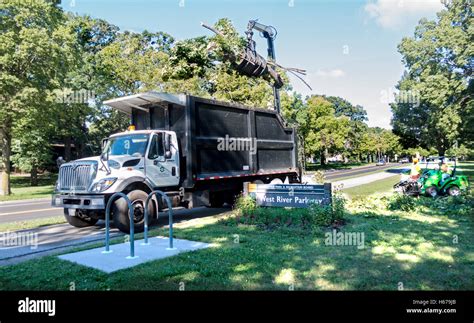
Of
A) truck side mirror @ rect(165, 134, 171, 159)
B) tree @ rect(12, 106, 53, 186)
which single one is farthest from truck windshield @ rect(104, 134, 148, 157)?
tree @ rect(12, 106, 53, 186)

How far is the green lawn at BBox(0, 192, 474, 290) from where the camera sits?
15.1 feet

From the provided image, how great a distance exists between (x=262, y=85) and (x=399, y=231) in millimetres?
20785

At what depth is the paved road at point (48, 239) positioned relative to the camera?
6.91 metres

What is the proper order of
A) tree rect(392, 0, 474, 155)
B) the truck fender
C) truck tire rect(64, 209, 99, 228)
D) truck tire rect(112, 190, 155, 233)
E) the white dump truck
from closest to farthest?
truck tire rect(112, 190, 155, 233) < the truck fender < the white dump truck < truck tire rect(64, 209, 99, 228) < tree rect(392, 0, 474, 155)

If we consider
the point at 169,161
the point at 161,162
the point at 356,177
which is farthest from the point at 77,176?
the point at 356,177

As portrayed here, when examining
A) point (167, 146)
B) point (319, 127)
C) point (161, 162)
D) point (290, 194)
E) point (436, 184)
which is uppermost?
point (319, 127)

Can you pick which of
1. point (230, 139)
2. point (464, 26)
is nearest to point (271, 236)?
point (230, 139)

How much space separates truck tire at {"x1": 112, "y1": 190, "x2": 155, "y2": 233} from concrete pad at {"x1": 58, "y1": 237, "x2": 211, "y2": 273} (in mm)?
1198

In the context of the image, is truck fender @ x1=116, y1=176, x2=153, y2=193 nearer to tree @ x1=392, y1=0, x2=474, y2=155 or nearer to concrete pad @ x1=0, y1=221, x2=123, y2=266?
concrete pad @ x1=0, y1=221, x2=123, y2=266

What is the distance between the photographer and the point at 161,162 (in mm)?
9758

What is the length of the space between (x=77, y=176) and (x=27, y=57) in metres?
14.2

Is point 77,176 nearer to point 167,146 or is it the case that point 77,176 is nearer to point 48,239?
point 48,239

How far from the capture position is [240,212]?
9797 millimetres
